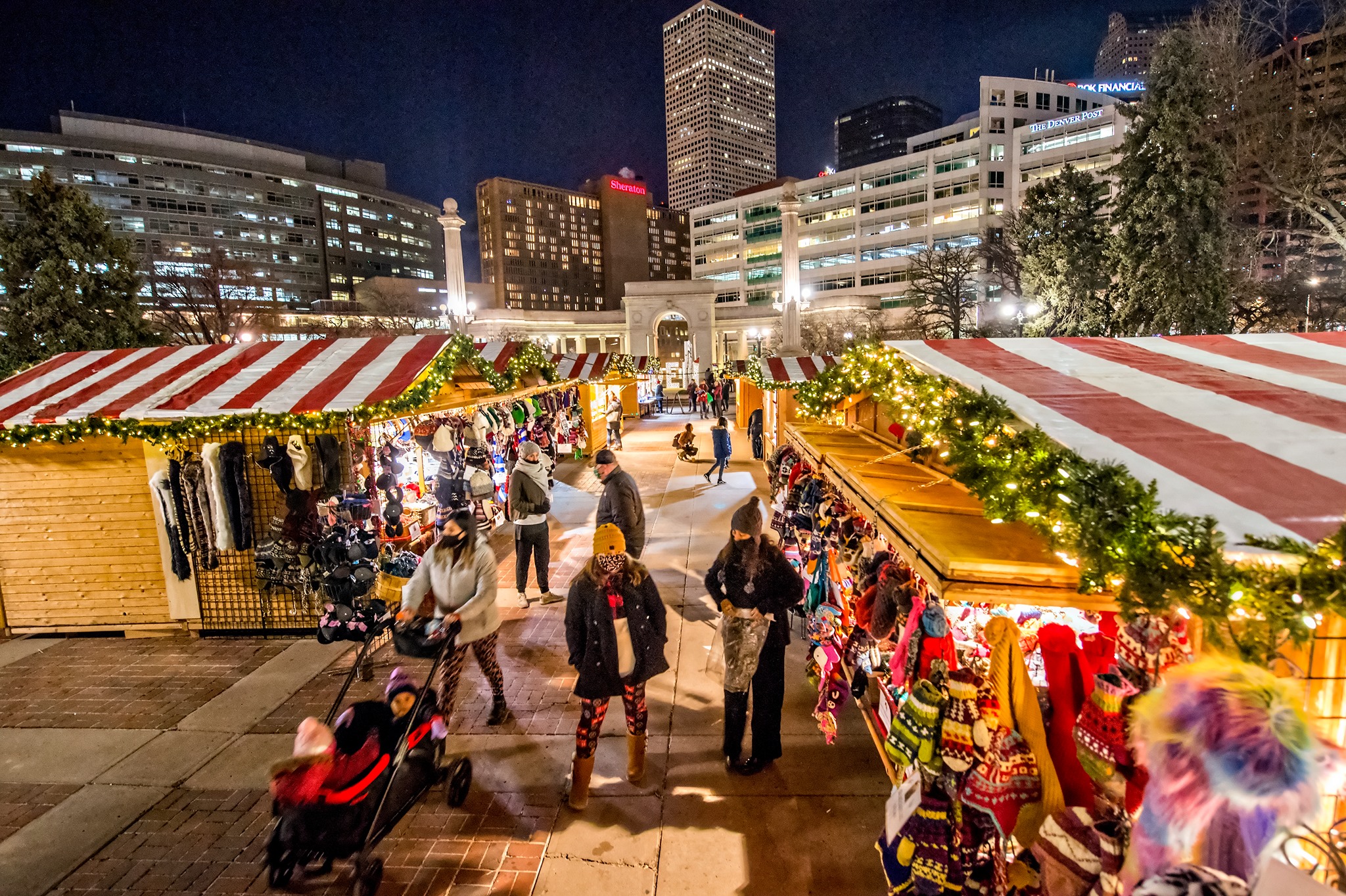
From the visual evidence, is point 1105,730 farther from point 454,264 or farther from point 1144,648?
point 454,264

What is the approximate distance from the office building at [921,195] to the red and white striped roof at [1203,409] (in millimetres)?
45997

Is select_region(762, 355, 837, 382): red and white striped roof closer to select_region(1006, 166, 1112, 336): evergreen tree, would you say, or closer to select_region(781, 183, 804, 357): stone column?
select_region(1006, 166, 1112, 336): evergreen tree

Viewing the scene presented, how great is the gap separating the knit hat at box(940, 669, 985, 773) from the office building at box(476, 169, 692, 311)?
113m

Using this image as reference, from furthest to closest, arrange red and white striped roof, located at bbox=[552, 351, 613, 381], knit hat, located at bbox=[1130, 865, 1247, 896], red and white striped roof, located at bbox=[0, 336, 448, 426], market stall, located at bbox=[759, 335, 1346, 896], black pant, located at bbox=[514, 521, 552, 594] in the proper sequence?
red and white striped roof, located at bbox=[552, 351, 613, 381] → black pant, located at bbox=[514, 521, 552, 594] → red and white striped roof, located at bbox=[0, 336, 448, 426] → market stall, located at bbox=[759, 335, 1346, 896] → knit hat, located at bbox=[1130, 865, 1247, 896]

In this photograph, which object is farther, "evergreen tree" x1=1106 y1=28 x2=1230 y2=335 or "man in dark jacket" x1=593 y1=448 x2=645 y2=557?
"evergreen tree" x1=1106 y1=28 x2=1230 y2=335

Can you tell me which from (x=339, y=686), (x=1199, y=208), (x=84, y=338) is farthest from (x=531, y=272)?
(x=339, y=686)

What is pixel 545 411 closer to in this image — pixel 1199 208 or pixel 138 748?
pixel 138 748

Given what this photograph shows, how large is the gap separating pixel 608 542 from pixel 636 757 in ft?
5.17

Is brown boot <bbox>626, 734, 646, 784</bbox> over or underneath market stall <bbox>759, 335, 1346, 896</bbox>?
underneath

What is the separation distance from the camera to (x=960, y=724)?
2.61 meters

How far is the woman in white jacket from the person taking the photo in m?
4.33

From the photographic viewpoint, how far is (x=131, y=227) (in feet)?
242

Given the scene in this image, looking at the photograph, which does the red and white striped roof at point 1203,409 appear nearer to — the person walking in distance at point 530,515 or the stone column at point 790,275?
the person walking in distance at point 530,515

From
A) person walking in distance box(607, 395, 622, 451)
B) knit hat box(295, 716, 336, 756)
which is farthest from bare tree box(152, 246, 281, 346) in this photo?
knit hat box(295, 716, 336, 756)
